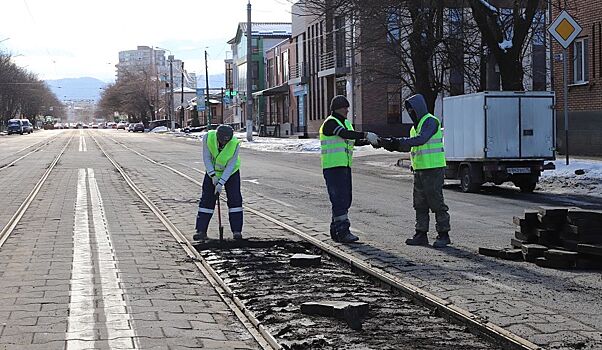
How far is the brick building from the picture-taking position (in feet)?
90.9

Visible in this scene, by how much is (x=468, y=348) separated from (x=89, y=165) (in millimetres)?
27414

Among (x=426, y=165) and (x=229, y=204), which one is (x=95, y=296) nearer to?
(x=229, y=204)

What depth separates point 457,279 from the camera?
857 cm

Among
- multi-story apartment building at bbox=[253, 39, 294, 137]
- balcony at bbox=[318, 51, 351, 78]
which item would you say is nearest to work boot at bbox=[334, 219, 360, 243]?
balcony at bbox=[318, 51, 351, 78]

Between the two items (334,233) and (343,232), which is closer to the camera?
(343,232)

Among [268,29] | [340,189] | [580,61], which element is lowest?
[340,189]

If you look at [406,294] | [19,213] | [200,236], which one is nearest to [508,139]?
[200,236]

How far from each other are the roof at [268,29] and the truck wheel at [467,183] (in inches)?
2778

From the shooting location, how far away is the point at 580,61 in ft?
95.5

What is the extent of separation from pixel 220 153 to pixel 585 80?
67.0 feet

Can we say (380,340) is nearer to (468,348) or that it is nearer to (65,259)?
(468,348)

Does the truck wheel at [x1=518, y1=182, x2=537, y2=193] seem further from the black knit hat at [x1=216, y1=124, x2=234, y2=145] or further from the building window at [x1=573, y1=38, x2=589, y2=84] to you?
the black knit hat at [x1=216, y1=124, x2=234, y2=145]

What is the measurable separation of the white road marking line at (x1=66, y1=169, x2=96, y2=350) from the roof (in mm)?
79462

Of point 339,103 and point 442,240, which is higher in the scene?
point 339,103
